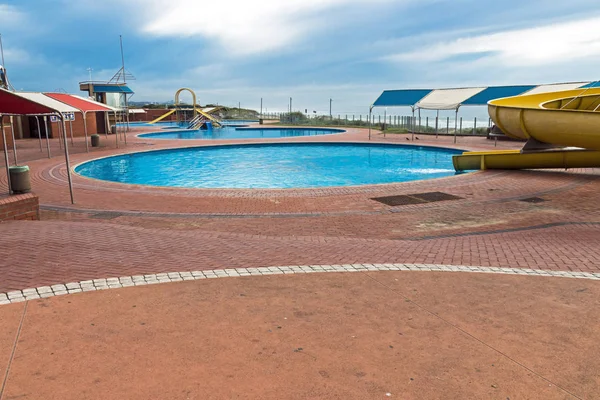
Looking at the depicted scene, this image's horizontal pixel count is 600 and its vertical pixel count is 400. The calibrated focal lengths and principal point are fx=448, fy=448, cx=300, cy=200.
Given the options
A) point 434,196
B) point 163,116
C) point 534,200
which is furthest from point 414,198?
point 163,116

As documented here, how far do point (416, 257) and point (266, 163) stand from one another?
18.1 metres

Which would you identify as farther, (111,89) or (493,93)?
(111,89)

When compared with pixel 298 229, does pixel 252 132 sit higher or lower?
higher

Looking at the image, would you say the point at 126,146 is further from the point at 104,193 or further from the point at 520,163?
the point at 520,163

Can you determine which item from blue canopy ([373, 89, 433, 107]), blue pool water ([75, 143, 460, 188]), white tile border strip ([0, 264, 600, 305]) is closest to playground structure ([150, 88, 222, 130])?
blue pool water ([75, 143, 460, 188])

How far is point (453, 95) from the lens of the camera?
31.2 m

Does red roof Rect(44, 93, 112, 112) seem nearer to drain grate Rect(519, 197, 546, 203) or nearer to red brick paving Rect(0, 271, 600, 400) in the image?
drain grate Rect(519, 197, 546, 203)

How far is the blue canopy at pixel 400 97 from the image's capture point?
32.7 metres

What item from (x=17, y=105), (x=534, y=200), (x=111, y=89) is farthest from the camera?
(x=111, y=89)

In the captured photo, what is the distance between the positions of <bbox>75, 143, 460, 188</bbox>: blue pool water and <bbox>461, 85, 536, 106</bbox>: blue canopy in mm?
4274

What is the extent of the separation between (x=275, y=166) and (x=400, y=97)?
14.6 m

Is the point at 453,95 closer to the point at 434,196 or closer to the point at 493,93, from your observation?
the point at 493,93

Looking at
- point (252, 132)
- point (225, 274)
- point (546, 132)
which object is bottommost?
point (225, 274)

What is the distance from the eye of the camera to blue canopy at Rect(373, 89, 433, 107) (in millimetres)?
32731
